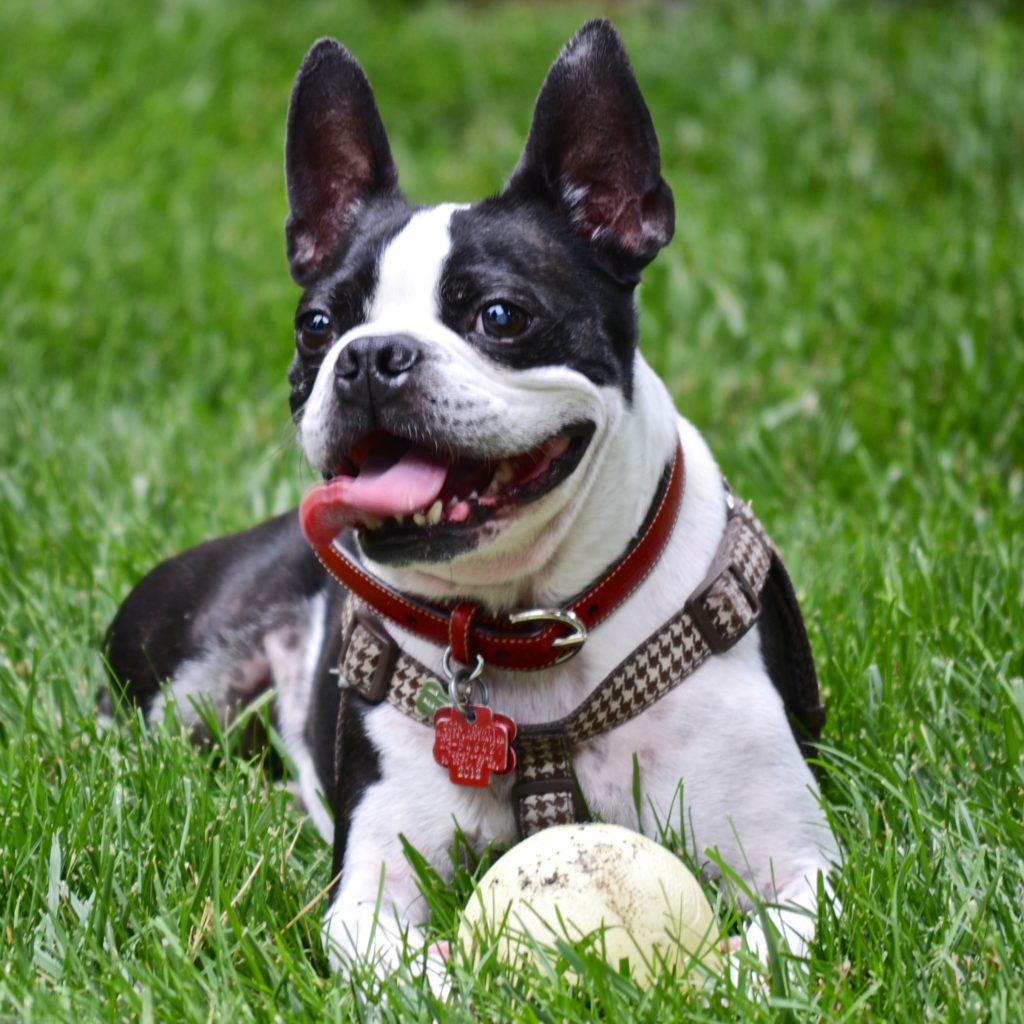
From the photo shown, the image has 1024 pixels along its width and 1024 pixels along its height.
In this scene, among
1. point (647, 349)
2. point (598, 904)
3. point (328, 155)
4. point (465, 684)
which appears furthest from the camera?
point (647, 349)

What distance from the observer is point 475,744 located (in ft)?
9.18

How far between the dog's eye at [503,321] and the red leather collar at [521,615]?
1.30 feet

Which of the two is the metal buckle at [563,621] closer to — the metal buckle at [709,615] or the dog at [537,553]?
the dog at [537,553]

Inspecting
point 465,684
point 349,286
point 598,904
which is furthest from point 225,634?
point 598,904

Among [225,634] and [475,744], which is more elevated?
[475,744]

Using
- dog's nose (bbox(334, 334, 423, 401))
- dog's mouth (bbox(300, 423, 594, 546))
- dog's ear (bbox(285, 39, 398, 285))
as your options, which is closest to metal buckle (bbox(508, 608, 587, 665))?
dog's mouth (bbox(300, 423, 594, 546))

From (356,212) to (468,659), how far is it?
2.98 ft

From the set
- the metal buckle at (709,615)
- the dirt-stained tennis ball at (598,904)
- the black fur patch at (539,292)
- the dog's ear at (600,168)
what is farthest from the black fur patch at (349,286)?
the dirt-stained tennis ball at (598,904)

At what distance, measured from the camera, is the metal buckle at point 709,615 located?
2.83 metres

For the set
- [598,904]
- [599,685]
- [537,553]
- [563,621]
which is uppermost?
[537,553]

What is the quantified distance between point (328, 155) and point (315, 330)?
46cm

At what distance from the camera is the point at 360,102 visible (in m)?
3.11

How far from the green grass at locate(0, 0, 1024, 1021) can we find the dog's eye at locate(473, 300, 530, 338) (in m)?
A: 0.92

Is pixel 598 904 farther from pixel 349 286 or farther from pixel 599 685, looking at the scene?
pixel 349 286
